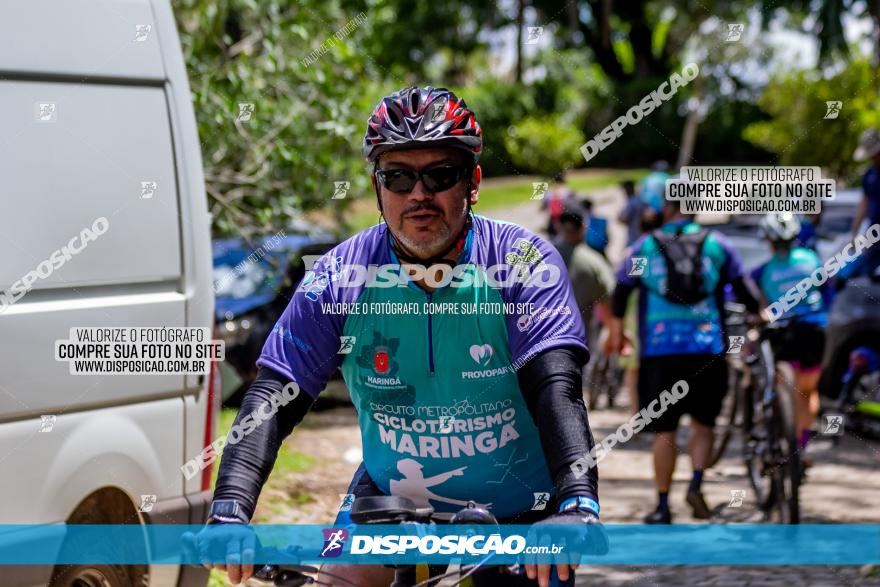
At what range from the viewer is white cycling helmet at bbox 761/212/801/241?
8.52 metres

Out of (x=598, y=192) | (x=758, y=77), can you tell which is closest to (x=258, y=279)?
(x=598, y=192)

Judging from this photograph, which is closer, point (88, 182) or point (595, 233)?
point (88, 182)

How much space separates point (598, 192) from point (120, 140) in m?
29.6

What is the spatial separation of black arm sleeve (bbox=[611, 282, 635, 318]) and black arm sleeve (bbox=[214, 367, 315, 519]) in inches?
201

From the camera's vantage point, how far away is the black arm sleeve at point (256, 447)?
299 cm

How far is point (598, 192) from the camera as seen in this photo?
33.7 metres

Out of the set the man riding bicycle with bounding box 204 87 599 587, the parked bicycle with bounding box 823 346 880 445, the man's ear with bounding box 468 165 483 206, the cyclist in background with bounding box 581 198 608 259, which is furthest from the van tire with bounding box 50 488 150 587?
the cyclist in background with bounding box 581 198 608 259

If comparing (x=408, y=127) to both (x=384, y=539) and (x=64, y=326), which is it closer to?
(x=384, y=539)

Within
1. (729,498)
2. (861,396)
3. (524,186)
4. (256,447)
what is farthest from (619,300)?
(524,186)

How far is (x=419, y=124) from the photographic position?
3.19 metres

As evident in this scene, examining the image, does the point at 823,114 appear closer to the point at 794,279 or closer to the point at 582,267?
the point at 582,267

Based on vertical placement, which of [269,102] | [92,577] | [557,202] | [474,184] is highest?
→ [269,102]

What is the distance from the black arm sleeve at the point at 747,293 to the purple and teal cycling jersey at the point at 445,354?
4.65 metres

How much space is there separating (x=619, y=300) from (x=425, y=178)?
17.1 ft
